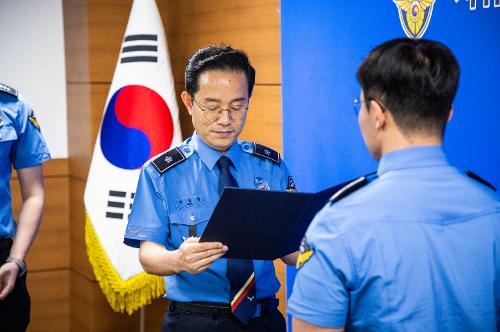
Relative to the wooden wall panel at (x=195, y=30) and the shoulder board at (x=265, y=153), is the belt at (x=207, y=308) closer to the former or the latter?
the shoulder board at (x=265, y=153)

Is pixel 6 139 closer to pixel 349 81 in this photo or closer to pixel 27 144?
pixel 27 144

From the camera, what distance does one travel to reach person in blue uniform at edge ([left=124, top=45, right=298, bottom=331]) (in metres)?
2.10

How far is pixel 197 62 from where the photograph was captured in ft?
7.32

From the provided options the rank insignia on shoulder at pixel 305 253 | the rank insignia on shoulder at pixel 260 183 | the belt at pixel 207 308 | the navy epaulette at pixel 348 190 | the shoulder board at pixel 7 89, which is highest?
the shoulder board at pixel 7 89

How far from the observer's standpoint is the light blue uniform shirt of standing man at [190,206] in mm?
2113

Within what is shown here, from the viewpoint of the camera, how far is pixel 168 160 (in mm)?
2213

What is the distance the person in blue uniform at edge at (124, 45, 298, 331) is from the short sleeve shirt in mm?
665

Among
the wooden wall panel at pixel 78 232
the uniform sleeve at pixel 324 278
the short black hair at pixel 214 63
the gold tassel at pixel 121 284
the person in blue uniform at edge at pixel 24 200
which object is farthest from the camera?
the wooden wall panel at pixel 78 232

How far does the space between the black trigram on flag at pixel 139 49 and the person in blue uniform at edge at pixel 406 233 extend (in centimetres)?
244

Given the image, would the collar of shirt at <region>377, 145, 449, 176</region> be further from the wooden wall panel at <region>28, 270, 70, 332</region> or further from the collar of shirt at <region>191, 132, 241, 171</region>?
the wooden wall panel at <region>28, 270, 70, 332</region>

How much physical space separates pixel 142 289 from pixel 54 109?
50.3 inches

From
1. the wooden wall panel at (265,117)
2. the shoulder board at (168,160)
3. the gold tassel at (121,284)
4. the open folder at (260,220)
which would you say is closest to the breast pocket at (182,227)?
the shoulder board at (168,160)

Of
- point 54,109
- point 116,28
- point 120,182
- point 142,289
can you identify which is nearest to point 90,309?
point 142,289

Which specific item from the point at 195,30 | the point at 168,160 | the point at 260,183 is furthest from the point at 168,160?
the point at 195,30
